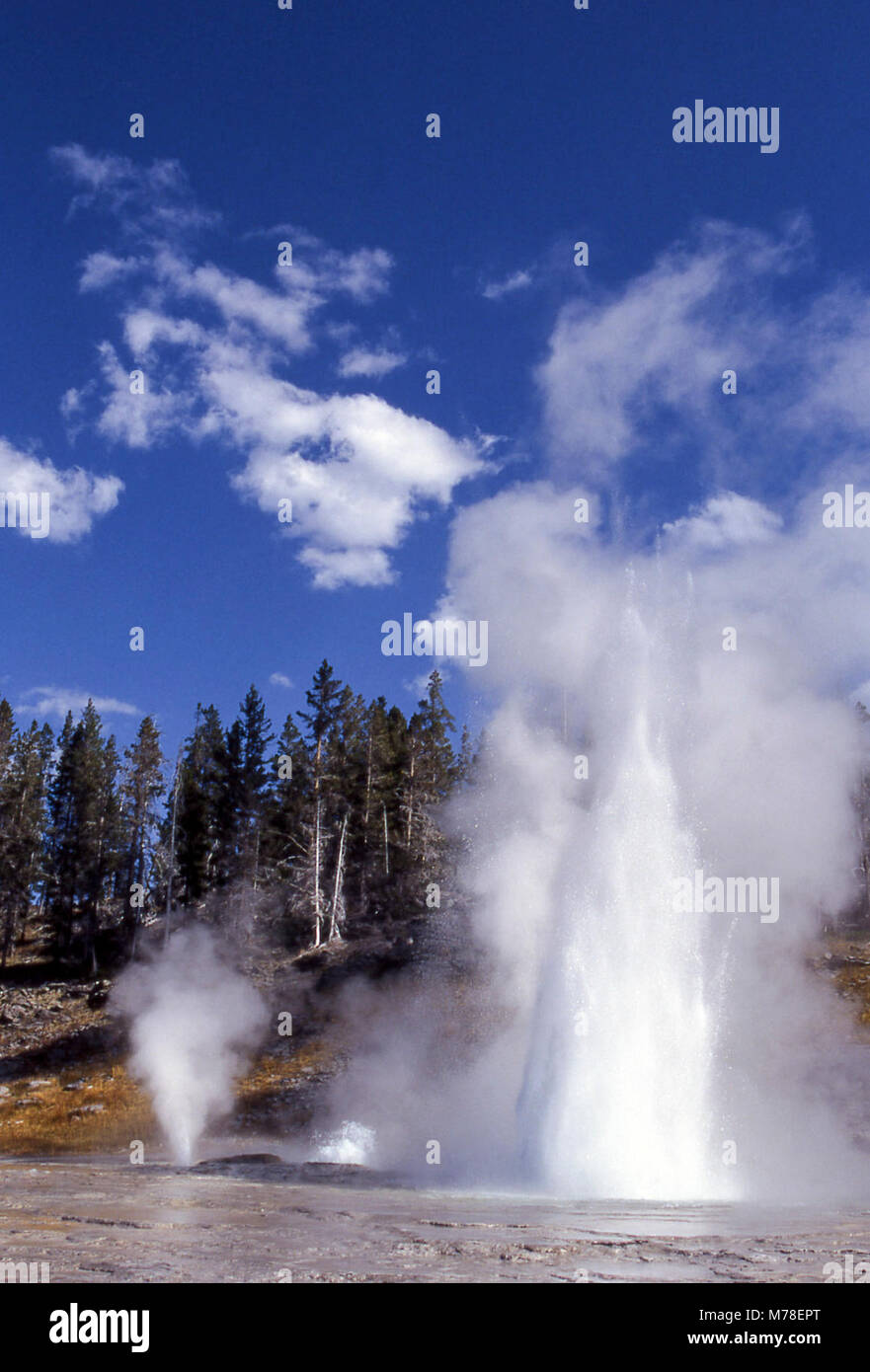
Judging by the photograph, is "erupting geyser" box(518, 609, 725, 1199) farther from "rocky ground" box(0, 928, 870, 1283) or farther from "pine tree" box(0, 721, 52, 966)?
"pine tree" box(0, 721, 52, 966)

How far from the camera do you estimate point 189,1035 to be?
142 ft

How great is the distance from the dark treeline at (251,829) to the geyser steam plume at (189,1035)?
10.2m

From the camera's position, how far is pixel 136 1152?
31.5 m

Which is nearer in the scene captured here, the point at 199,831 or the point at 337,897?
the point at 337,897

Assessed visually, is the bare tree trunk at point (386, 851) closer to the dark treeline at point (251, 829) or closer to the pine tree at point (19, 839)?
the dark treeline at point (251, 829)

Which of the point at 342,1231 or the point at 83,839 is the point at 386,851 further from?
the point at 342,1231

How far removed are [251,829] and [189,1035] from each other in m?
24.3

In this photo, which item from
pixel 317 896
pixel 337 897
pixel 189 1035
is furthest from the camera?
pixel 337 897

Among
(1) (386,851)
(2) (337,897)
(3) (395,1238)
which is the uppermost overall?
(1) (386,851)

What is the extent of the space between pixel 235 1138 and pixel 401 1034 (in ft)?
34.6

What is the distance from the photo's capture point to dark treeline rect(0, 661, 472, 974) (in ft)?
200

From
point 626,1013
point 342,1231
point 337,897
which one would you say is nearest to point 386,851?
point 337,897
